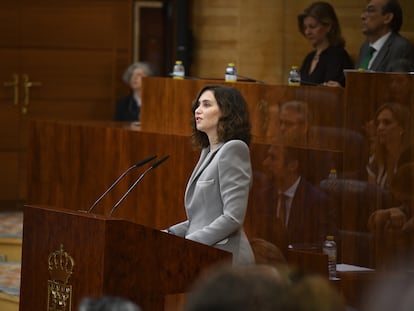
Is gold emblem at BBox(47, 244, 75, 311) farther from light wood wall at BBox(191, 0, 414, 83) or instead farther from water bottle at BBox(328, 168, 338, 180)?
light wood wall at BBox(191, 0, 414, 83)

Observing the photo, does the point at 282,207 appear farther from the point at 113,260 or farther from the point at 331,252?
the point at 113,260

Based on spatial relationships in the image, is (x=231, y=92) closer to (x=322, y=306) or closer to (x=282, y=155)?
(x=282, y=155)

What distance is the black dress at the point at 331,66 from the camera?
23.1 feet

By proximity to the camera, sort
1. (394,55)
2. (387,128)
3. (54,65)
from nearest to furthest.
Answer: (387,128)
(394,55)
(54,65)

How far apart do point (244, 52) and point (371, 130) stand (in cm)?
320

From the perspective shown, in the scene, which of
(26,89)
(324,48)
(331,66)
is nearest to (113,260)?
(331,66)

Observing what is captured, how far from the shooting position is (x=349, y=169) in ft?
20.1

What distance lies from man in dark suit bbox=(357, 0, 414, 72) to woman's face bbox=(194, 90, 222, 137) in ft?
5.33

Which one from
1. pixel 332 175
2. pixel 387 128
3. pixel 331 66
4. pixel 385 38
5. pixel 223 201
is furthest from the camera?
pixel 331 66

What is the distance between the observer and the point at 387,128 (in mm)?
5906

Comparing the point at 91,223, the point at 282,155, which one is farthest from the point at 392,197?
the point at 91,223

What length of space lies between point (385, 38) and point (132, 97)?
3.23 metres

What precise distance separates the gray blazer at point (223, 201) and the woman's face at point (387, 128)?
130 cm

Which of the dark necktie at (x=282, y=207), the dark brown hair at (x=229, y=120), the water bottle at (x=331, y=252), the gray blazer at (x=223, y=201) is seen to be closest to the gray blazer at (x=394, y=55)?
the dark necktie at (x=282, y=207)
